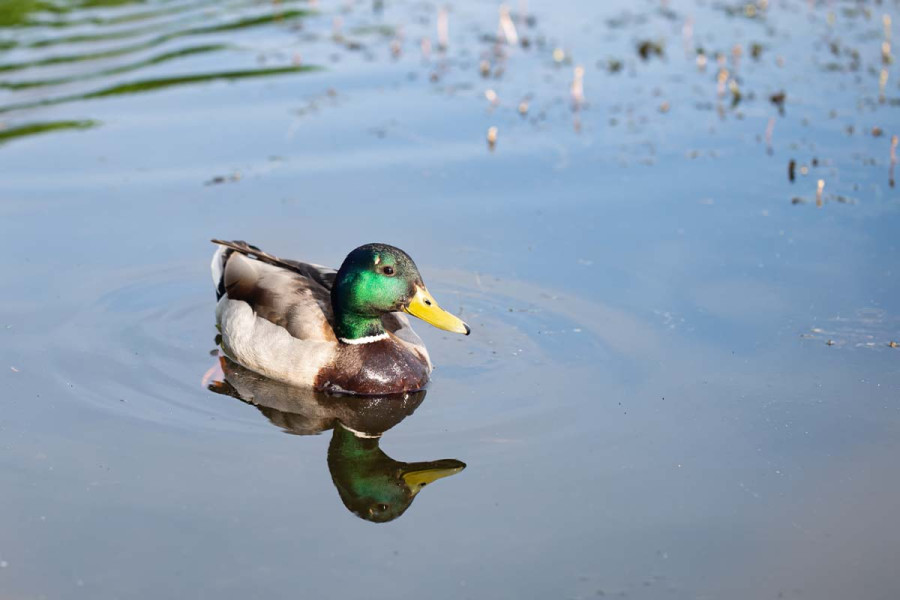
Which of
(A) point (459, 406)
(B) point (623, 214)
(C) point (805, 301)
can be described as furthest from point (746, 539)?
(B) point (623, 214)

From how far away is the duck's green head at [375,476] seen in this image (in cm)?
603

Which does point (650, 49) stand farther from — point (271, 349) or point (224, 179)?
point (271, 349)

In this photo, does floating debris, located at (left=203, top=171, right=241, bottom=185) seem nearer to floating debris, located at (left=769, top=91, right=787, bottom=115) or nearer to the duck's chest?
the duck's chest

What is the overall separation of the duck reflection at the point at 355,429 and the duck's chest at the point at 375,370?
6 centimetres

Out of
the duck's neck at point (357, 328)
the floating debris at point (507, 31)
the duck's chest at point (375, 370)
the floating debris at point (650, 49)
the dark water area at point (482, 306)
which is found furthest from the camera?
the floating debris at point (507, 31)

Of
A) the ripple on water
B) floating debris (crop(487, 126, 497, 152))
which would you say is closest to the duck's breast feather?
the ripple on water

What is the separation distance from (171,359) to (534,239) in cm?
302

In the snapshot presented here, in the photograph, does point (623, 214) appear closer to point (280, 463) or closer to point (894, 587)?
point (280, 463)

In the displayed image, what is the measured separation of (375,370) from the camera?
24.6ft

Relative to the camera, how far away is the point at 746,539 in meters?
5.66

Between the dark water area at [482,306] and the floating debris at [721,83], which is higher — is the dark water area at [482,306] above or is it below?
below

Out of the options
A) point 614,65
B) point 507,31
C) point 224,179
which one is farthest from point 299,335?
point 507,31

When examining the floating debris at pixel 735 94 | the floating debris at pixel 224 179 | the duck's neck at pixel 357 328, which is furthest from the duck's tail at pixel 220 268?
the floating debris at pixel 735 94

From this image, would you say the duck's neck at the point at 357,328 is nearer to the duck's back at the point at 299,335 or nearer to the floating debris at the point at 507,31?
the duck's back at the point at 299,335
